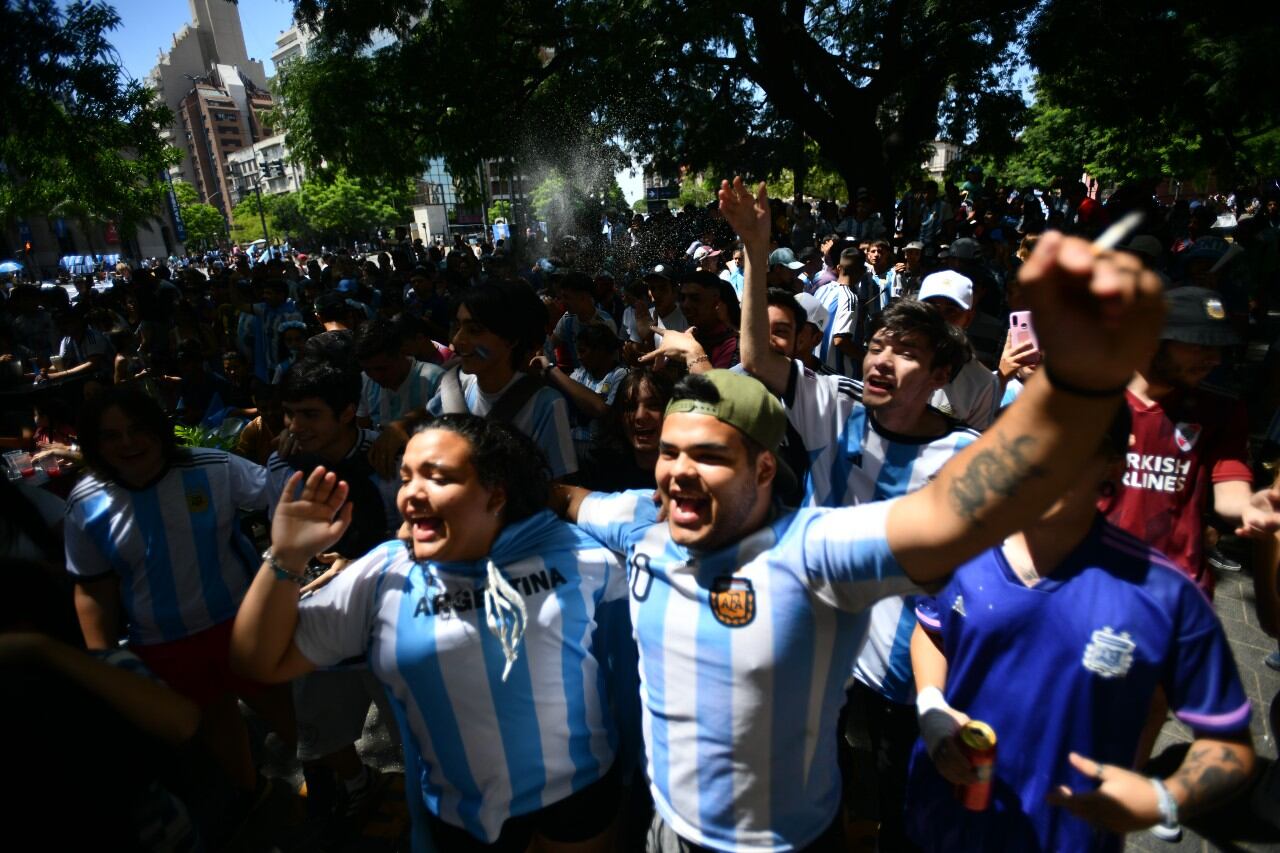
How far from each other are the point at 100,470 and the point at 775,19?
15.5 meters

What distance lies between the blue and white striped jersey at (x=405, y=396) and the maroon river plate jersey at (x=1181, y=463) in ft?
10.9

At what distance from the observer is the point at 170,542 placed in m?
2.78

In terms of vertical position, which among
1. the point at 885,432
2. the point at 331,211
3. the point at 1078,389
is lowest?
the point at 885,432

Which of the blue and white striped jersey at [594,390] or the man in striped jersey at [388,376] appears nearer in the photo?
the blue and white striped jersey at [594,390]

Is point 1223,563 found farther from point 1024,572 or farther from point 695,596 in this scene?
point 695,596

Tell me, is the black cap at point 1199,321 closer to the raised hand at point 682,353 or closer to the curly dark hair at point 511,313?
the raised hand at point 682,353

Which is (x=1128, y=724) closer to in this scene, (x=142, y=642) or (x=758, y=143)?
(x=142, y=642)

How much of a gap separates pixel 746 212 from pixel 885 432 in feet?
3.00

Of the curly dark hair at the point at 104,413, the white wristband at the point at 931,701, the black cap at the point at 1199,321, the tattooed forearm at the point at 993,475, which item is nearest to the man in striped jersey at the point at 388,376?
the curly dark hair at the point at 104,413

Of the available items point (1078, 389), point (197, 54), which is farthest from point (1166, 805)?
point (197, 54)

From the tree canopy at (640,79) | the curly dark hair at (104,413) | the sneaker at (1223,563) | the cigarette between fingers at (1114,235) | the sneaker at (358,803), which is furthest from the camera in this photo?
the tree canopy at (640,79)

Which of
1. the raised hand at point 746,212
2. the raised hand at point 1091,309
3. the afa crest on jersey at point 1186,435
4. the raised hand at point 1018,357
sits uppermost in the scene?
the raised hand at point 746,212

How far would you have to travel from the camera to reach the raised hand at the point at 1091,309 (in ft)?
3.08

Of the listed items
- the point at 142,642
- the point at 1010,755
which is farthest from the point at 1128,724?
the point at 142,642
